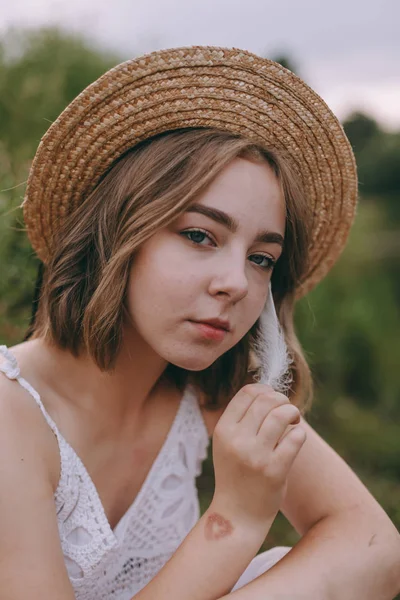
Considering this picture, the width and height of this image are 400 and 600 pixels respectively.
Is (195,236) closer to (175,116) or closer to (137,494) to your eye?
(175,116)

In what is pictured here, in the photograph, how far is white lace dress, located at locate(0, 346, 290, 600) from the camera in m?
2.03

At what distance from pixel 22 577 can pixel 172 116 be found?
4.45ft

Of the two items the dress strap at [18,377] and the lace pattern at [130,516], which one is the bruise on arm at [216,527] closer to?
the lace pattern at [130,516]

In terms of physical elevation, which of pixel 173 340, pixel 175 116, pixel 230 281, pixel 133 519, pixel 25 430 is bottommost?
pixel 133 519

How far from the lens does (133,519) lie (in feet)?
7.55

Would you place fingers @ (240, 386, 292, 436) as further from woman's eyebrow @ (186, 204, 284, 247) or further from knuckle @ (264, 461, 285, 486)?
woman's eyebrow @ (186, 204, 284, 247)

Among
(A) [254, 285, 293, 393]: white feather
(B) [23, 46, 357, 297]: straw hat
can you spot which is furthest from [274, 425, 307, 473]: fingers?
(B) [23, 46, 357, 297]: straw hat

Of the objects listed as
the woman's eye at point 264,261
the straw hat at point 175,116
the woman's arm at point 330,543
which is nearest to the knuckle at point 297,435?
the woman's arm at point 330,543

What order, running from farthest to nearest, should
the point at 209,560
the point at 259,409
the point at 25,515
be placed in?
the point at 259,409 → the point at 209,560 → the point at 25,515

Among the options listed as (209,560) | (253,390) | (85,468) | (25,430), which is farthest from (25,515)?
(253,390)

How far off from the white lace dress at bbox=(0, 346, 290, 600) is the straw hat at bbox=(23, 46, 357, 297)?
1.94 ft

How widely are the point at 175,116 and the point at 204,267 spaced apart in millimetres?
513

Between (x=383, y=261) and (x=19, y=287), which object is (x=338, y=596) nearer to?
(x=19, y=287)

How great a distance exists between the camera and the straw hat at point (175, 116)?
201cm
